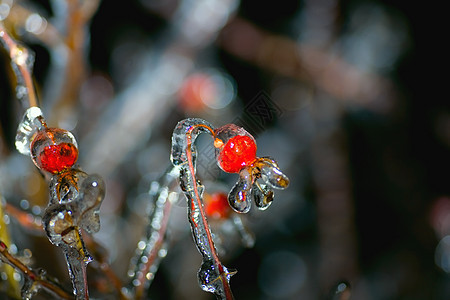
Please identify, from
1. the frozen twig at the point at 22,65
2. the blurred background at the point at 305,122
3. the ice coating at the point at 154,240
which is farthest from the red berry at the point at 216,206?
the blurred background at the point at 305,122

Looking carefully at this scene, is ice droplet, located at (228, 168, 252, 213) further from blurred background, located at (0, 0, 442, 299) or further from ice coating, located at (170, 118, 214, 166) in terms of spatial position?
blurred background, located at (0, 0, 442, 299)

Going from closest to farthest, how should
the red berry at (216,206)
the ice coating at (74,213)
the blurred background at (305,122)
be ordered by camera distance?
the ice coating at (74,213)
the red berry at (216,206)
the blurred background at (305,122)

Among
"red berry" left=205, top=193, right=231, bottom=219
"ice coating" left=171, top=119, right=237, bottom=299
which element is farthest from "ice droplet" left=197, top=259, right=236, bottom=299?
"red berry" left=205, top=193, right=231, bottom=219

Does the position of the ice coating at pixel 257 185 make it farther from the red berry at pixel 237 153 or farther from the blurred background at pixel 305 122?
the blurred background at pixel 305 122

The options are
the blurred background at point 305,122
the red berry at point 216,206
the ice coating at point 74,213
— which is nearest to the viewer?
the ice coating at point 74,213

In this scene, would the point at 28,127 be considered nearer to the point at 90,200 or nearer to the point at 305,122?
the point at 90,200
